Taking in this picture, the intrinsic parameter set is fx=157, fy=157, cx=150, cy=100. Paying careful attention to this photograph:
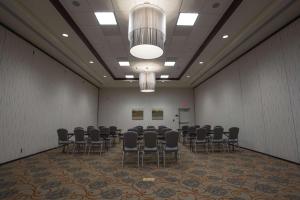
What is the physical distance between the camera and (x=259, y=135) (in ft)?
19.8

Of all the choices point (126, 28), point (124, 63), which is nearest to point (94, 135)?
point (124, 63)

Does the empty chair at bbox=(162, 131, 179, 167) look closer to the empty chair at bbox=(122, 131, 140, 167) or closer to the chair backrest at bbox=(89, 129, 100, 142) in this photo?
the empty chair at bbox=(122, 131, 140, 167)

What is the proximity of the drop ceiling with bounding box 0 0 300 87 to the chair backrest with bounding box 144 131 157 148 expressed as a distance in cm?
339

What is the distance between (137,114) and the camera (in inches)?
521

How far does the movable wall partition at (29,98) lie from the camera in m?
4.78

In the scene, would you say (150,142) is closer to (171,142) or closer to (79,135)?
(171,142)

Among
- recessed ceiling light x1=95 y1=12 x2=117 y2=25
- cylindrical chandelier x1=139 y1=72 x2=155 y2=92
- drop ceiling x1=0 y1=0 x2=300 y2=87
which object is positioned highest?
recessed ceiling light x1=95 y1=12 x2=117 y2=25

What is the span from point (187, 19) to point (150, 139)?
3.72m

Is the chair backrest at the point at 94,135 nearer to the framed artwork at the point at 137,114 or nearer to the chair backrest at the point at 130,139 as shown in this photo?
the chair backrest at the point at 130,139

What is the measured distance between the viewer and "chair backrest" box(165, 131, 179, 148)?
15.3 feet

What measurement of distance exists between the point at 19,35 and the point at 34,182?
15.7 ft

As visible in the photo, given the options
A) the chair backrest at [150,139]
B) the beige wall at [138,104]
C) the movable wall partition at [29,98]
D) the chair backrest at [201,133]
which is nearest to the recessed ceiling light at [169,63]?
the chair backrest at [201,133]

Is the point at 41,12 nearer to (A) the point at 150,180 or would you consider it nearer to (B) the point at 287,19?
(A) the point at 150,180

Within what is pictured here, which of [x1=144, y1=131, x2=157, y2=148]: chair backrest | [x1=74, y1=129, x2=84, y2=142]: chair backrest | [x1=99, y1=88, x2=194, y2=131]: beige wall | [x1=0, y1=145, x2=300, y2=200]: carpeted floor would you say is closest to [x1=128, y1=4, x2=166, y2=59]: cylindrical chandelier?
[x1=144, y1=131, x2=157, y2=148]: chair backrest
